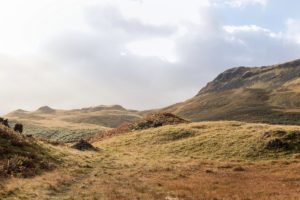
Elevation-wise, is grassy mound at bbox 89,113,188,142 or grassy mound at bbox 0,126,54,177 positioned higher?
grassy mound at bbox 89,113,188,142

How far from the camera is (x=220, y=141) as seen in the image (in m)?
56.2

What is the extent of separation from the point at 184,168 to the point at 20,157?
1501 cm

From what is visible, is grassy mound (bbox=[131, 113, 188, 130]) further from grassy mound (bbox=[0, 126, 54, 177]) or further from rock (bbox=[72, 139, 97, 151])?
grassy mound (bbox=[0, 126, 54, 177])

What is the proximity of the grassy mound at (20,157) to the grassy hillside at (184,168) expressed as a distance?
144 centimetres

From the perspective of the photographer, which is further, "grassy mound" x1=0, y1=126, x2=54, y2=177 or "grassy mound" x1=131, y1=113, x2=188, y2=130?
"grassy mound" x1=131, y1=113, x2=188, y2=130

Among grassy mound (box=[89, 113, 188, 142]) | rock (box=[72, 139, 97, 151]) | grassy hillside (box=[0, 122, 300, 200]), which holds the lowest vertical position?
grassy hillside (box=[0, 122, 300, 200])

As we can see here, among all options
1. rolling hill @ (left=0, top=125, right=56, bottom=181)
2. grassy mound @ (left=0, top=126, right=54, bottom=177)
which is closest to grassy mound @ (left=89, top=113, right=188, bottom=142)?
rolling hill @ (left=0, top=125, right=56, bottom=181)

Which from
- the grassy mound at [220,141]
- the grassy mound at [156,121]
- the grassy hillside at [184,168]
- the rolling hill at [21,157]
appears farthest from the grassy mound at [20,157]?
the grassy mound at [156,121]

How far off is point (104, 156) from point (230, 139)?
16736 mm

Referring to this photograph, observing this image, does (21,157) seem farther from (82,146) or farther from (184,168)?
(82,146)

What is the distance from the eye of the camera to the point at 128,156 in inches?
1955

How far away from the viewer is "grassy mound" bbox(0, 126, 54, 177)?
3098 cm

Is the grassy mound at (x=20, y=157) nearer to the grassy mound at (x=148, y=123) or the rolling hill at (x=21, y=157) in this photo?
the rolling hill at (x=21, y=157)

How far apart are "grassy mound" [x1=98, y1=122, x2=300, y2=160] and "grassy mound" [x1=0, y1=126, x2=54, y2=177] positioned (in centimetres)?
1809
